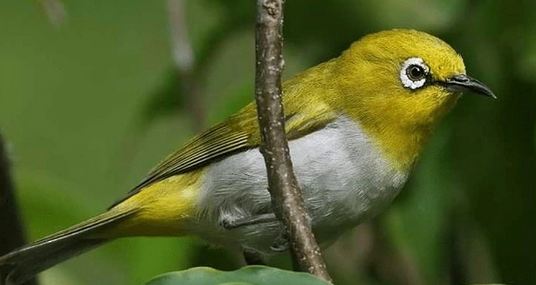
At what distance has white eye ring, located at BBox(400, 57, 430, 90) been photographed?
4.12 meters

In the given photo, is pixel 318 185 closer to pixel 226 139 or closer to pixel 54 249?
pixel 226 139

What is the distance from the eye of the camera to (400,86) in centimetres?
421

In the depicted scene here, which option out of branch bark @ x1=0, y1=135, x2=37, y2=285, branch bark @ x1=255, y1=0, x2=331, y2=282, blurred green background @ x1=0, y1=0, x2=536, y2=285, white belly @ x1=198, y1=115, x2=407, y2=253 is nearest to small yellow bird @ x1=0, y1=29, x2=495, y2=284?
white belly @ x1=198, y1=115, x2=407, y2=253

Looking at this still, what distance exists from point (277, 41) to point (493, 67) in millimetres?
1500

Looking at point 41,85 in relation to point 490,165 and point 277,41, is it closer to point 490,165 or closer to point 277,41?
point 490,165

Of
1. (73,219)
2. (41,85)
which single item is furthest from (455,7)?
(41,85)

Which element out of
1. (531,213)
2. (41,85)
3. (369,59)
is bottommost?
(531,213)

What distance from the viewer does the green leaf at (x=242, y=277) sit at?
2525mm

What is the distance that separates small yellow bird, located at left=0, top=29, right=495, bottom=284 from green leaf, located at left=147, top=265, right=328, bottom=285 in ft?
4.88

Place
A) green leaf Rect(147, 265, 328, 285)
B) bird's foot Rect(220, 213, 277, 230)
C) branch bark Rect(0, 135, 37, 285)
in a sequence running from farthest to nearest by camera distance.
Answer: bird's foot Rect(220, 213, 277, 230) < branch bark Rect(0, 135, 37, 285) < green leaf Rect(147, 265, 328, 285)

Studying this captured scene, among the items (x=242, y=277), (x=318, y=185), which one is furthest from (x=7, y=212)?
(x=242, y=277)

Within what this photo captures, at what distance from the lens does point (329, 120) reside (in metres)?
4.28

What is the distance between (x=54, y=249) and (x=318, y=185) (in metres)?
0.90

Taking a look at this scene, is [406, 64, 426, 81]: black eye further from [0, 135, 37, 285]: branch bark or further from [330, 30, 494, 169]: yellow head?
[0, 135, 37, 285]: branch bark
